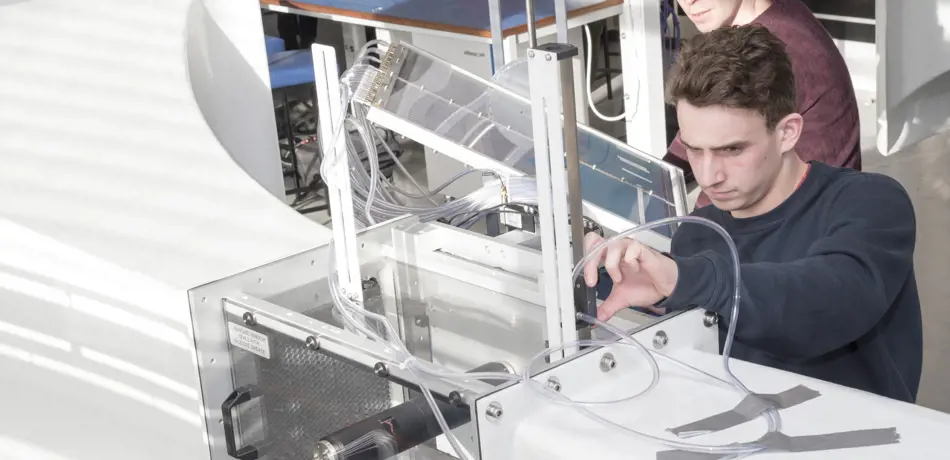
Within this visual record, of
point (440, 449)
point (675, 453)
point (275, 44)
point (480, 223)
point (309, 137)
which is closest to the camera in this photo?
point (675, 453)

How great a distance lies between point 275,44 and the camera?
146 inches

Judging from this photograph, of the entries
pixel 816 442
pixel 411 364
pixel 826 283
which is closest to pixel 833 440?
pixel 816 442

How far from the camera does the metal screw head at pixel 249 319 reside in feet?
4.44

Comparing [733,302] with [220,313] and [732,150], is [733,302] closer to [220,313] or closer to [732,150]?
[732,150]

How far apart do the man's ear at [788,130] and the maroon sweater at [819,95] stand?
1.46 feet

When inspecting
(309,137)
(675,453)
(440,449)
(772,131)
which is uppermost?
(772,131)

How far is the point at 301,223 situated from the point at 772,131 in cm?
72

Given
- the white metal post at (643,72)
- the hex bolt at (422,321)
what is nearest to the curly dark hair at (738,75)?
the hex bolt at (422,321)

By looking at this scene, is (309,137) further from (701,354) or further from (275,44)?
(701,354)

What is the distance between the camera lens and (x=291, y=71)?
11.2ft

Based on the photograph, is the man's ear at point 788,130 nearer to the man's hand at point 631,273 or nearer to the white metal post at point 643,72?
the man's hand at point 631,273

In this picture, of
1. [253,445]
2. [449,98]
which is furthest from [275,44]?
[253,445]

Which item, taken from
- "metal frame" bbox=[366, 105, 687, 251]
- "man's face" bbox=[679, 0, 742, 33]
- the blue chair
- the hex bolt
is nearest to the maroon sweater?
"man's face" bbox=[679, 0, 742, 33]

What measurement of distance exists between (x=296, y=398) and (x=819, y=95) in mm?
897
